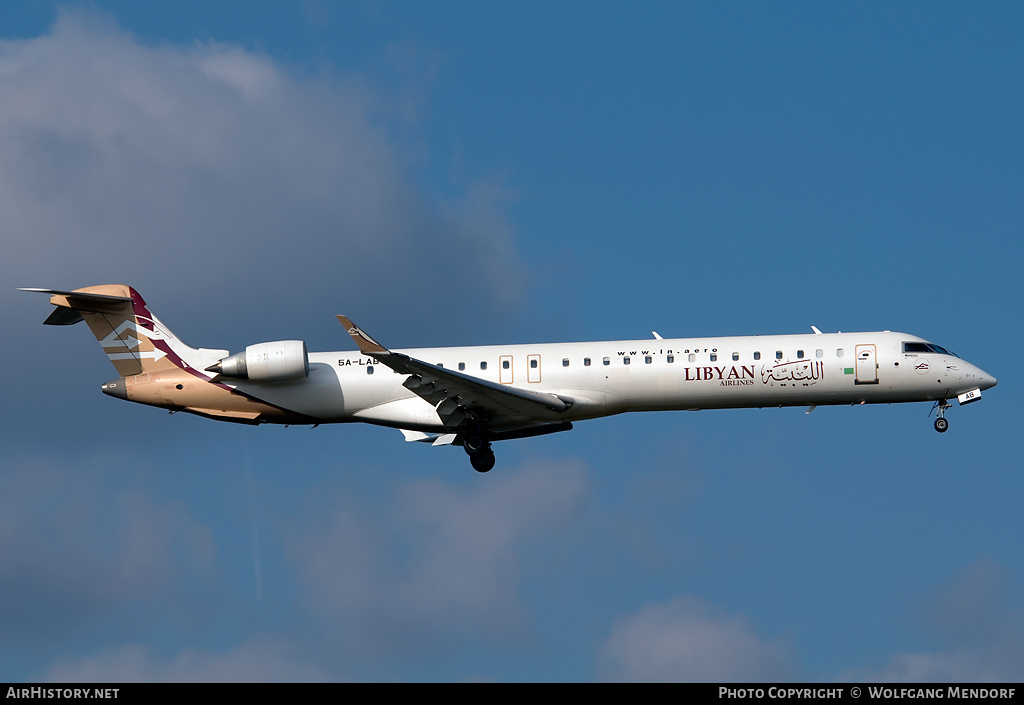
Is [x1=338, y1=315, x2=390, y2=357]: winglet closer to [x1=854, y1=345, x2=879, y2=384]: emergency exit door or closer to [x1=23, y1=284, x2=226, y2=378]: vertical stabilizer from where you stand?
[x1=23, y1=284, x2=226, y2=378]: vertical stabilizer

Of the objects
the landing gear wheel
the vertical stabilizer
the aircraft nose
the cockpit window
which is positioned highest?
the vertical stabilizer

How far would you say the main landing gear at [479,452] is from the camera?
116ft

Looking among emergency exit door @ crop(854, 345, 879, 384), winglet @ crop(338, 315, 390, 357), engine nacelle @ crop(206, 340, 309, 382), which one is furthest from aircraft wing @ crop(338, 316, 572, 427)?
emergency exit door @ crop(854, 345, 879, 384)

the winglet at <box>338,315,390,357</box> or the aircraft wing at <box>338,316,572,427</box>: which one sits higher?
Answer: the winglet at <box>338,315,390,357</box>

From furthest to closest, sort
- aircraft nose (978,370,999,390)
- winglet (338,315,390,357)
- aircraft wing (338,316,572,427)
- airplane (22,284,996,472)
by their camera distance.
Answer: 1. aircraft nose (978,370,999,390)
2. airplane (22,284,996,472)
3. aircraft wing (338,316,572,427)
4. winglet (338,315,390,357)

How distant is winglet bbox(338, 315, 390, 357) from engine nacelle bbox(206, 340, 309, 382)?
4008mm

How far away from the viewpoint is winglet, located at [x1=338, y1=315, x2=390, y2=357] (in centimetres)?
3030

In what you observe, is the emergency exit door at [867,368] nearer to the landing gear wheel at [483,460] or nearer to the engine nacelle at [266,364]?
the landing gear wheel at [483,460]
